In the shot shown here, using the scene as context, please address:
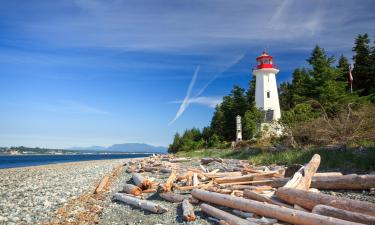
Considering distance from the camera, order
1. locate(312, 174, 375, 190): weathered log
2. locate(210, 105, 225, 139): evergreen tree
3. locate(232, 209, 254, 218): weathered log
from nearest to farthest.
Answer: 1. locate(232, 209, 254, 218): weathered log
2. locate(312, 174, 375, 190): weathered log
3. locate(210, 105, 225, 139): evergreen tree

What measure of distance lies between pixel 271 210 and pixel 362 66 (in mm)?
38744

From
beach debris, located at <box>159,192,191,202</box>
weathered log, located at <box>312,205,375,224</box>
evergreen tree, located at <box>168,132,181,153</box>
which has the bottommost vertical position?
beach debris, located at <box>159,192,191,202</box>

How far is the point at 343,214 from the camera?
6.00 meters

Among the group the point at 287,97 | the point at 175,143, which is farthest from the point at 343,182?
the point at 175,143

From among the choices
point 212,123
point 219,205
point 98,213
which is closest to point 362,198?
point 219,205

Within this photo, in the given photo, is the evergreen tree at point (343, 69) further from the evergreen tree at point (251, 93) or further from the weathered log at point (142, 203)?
the weathered log at point (142, 203)

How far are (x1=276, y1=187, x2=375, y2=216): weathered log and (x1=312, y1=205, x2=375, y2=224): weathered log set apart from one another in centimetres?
40

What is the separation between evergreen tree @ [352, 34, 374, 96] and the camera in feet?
130

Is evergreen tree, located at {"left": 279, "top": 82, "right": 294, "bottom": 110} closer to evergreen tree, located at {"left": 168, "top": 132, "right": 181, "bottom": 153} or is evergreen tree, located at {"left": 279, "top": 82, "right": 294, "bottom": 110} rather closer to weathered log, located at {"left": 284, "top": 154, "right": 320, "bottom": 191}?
evergreen tree, located at {"left": 168, "top": 132, "right": 181, "bottom": 153}

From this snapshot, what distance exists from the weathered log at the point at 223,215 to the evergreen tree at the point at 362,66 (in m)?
36.3

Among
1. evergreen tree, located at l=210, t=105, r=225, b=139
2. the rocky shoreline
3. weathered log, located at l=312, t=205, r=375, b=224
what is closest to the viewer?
weathered log, located at l=312, t=205, r=375, b=224


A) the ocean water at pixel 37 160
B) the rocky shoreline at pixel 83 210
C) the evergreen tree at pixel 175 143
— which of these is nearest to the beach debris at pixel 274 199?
the rocky shoreline at pixel 83 210

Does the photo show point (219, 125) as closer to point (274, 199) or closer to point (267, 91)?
point (267, 91)

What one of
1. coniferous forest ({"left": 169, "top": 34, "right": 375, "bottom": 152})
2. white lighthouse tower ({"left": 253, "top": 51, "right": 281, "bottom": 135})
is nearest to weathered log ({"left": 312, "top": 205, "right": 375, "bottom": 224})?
coniferous forest ({"left": 169, "top": 34, "right": 375, "bottom": 152})
